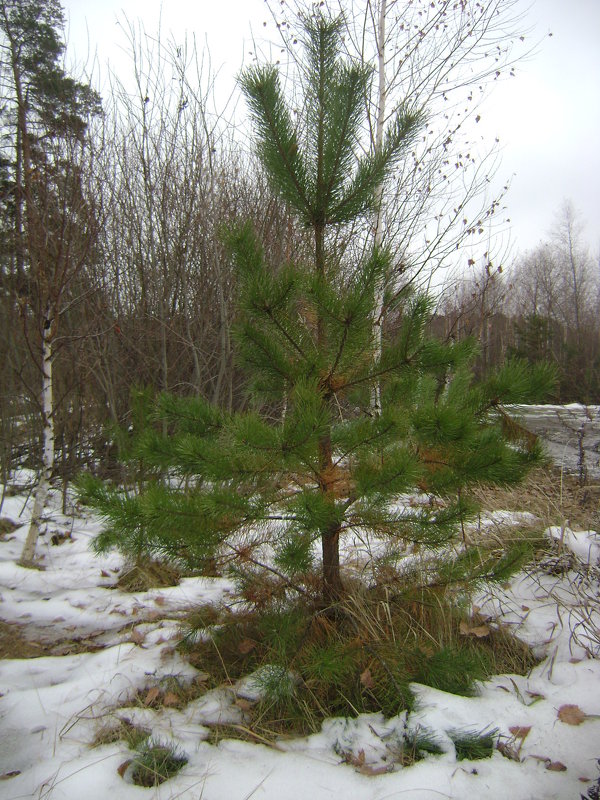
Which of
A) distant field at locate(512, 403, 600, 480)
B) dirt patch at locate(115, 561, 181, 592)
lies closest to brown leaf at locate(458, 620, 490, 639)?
distant field at locate(512, 403, 600, 480)

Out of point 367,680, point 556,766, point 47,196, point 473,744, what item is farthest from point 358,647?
point 47,196

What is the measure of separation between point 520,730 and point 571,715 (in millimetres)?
245

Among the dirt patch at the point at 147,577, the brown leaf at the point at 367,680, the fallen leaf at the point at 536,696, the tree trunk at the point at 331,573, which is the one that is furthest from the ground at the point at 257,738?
the tree trunk at the point at 331,573

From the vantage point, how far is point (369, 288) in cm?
192

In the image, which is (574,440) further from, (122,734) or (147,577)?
(122,734)

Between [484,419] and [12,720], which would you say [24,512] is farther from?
[484,419]

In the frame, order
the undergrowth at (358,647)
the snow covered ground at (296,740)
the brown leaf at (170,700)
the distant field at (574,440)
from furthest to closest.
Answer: the distant field at (574,440)
the brown leaf at (170,700)
the undergrowth at (358,647)
the snow covered ground at (296,740)

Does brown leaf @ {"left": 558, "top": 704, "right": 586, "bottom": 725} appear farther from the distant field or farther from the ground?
the distant field

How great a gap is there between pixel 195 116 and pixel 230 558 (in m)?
5.08

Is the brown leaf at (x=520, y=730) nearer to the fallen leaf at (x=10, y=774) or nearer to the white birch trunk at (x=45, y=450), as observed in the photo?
the fallen leaf at (x=10, y=774)

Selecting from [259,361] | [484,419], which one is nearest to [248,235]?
[259,361]

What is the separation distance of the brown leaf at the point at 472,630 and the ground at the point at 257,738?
0.45 ft

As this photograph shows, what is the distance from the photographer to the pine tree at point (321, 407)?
1853 mm

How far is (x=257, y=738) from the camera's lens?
6.47ft
